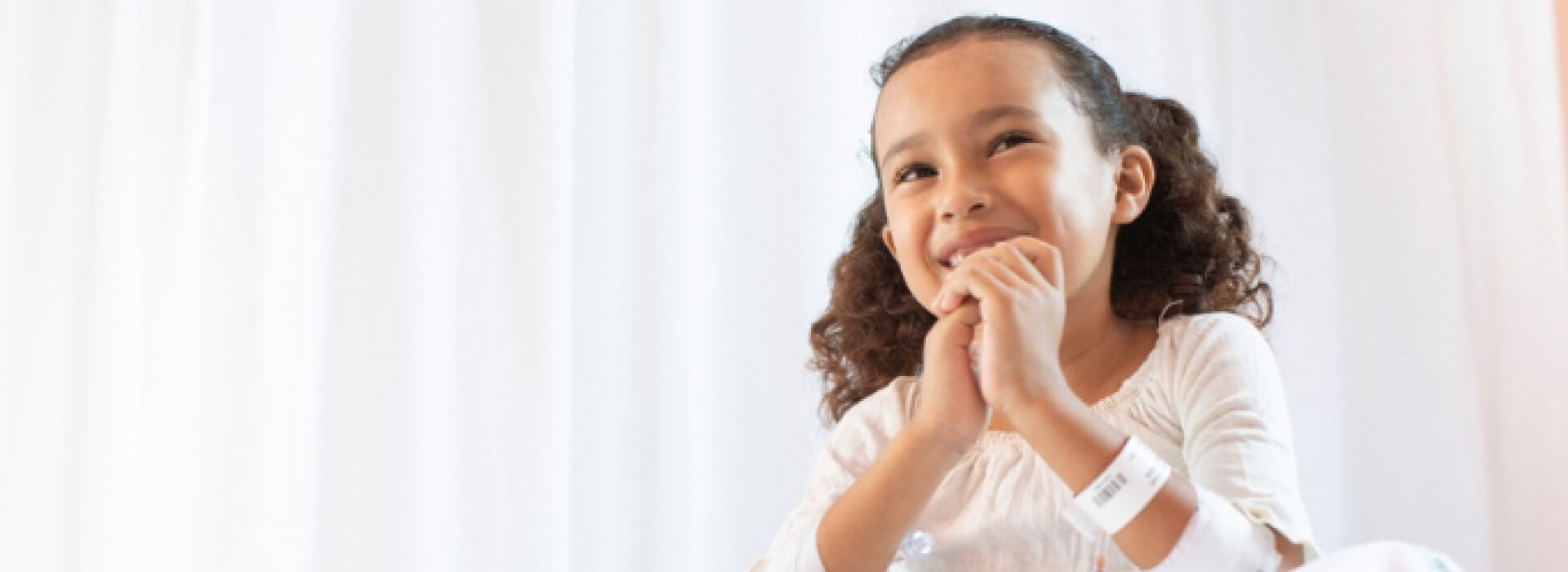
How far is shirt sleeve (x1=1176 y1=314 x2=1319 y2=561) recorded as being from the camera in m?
0.97

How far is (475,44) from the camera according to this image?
1584 millimetres

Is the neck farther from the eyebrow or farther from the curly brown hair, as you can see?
the eyebrow

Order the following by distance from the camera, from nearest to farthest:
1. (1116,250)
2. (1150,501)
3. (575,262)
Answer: (1150,501), (1116,250), (575,262)

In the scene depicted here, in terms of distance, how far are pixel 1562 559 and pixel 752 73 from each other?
1.00 m

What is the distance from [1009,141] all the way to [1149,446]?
0.78 feet

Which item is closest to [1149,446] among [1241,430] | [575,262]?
[1241,430]

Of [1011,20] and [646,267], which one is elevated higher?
[1011,20]

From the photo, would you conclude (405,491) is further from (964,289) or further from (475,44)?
(964,289)

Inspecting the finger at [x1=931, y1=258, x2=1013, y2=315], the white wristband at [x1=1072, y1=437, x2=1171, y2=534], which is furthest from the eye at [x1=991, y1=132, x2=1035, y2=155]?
the white wristband at [x1=1072, y1=437, x2=1171, y2=534]

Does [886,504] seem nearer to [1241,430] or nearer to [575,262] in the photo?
[1241,430]

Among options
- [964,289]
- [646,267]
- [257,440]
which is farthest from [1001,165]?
[257,440]

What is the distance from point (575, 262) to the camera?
160cm

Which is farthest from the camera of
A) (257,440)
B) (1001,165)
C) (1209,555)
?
(257,440)

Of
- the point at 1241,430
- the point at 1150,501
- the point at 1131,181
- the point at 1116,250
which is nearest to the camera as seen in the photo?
the point at 1150,501
